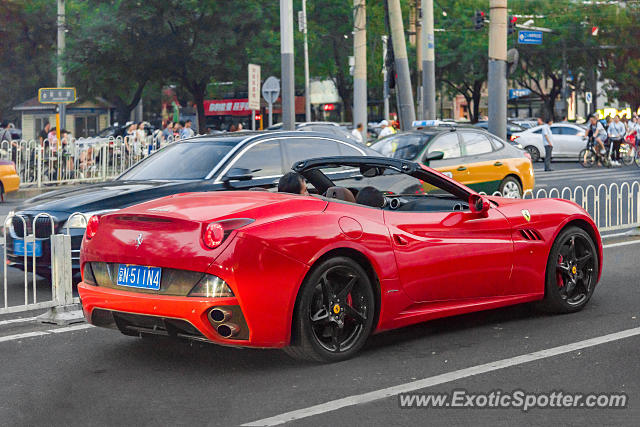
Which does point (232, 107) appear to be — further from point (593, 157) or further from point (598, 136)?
point (598, 136)

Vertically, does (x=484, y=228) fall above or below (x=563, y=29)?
below

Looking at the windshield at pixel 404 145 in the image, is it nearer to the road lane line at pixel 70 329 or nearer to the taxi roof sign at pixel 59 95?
the road lane line at pixel 70 329

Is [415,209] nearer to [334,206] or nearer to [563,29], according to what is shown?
[334,206]

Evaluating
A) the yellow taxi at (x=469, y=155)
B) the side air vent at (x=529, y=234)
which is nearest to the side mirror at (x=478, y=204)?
the side air vent at (x=529, y=234)

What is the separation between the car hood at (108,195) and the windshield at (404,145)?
21.0ft

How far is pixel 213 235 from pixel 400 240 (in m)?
1.34

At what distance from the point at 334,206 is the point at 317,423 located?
1824mm

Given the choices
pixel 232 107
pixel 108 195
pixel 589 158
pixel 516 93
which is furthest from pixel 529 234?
pixel 516 93

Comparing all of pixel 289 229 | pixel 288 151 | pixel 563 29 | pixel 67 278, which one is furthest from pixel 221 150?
pixel 563 29

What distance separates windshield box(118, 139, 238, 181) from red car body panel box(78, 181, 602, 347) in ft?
12.7

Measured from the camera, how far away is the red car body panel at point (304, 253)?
20.0 feet

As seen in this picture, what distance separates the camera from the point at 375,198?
7.12 metres

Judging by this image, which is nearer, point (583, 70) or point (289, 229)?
point (289, 229)

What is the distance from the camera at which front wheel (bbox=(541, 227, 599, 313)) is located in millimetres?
7984
